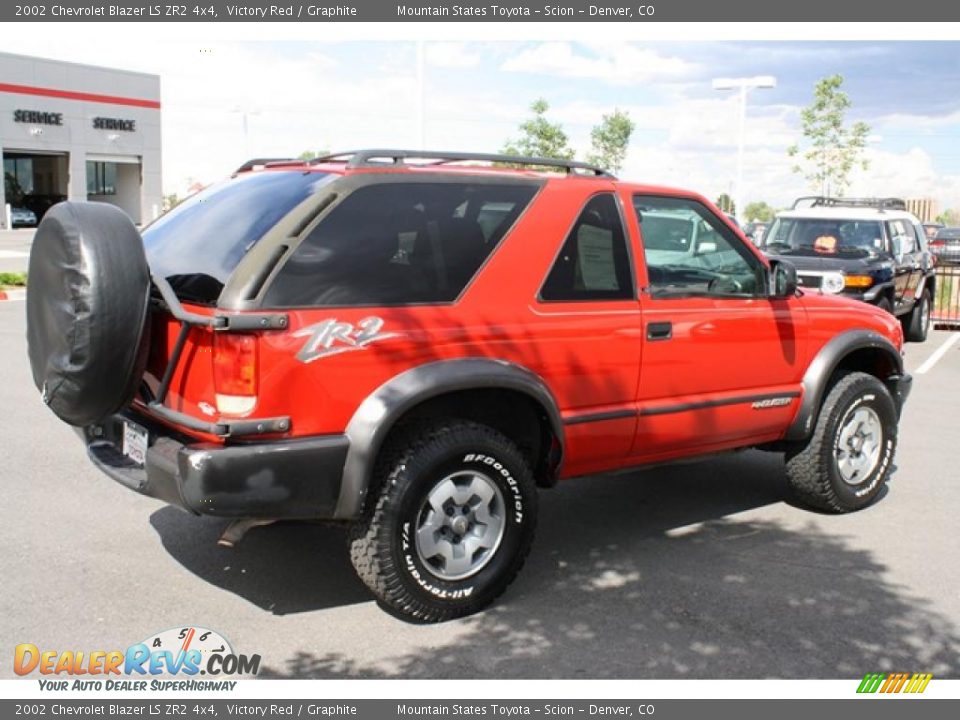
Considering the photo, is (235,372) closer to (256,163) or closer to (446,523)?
(446,523)

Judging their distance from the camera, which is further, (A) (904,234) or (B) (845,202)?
(B) (845,202)

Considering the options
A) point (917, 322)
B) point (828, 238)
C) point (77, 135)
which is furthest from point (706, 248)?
point (77, 135)

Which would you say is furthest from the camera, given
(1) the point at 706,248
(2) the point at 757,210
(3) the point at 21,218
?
(2) the point at 757,210

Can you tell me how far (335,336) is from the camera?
12.0 feet

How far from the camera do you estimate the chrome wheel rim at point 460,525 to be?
399 cm

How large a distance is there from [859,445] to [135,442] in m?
4.15

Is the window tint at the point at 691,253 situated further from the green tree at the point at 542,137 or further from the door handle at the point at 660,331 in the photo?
the green tree at the point at 542,137

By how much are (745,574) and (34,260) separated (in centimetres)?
358

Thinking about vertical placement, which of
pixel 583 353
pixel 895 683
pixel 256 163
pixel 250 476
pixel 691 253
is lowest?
pixel 895 683

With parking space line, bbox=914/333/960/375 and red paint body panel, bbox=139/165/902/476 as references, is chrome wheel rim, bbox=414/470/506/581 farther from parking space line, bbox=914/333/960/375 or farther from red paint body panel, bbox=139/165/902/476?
parking space line, bbox=914/333/960/375

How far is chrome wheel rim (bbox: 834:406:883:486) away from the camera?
5.64 meters

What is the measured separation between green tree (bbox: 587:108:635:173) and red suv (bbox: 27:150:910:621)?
25.2m

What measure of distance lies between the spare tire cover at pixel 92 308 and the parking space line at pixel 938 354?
9.55 m

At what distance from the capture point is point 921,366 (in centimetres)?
1141
